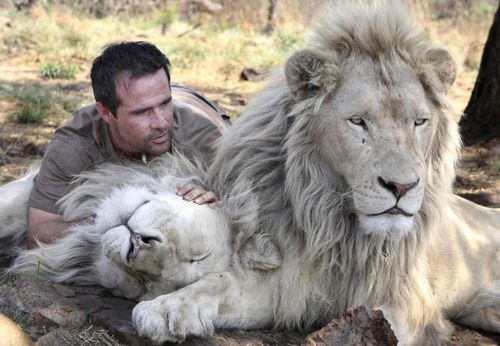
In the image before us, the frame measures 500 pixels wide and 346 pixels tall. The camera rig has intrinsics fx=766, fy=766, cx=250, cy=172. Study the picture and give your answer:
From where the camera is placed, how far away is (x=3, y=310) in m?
3.12

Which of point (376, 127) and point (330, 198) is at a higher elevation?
point (376, 127)

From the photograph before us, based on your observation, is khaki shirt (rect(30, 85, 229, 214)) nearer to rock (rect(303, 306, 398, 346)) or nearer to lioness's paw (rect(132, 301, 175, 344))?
lioness's paw (rect(132, 301, 175, 344))

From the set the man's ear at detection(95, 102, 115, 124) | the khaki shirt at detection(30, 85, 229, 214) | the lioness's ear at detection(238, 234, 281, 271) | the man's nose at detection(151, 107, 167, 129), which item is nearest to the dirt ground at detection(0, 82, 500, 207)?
the khaki shirt at detection(30, 85, 229, 214)

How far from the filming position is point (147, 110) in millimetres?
3805

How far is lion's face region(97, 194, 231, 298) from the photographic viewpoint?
3.03 meters

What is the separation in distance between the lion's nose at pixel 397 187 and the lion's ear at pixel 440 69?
0.54 m

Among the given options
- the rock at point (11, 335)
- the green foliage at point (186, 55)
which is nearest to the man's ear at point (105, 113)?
the rock at point (11, 335)

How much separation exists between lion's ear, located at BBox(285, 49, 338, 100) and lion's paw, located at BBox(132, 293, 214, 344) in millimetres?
1016

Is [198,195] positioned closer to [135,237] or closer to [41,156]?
[135,237]

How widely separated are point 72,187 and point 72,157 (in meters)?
0.16

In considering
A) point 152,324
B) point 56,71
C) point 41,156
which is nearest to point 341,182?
point 152,324

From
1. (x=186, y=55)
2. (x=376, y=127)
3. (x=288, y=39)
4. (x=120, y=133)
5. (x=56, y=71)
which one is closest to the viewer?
(x=376, y=127)

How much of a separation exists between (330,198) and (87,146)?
1.41 meters

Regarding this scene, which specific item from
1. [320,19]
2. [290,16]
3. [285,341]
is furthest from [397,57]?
[290,16]
